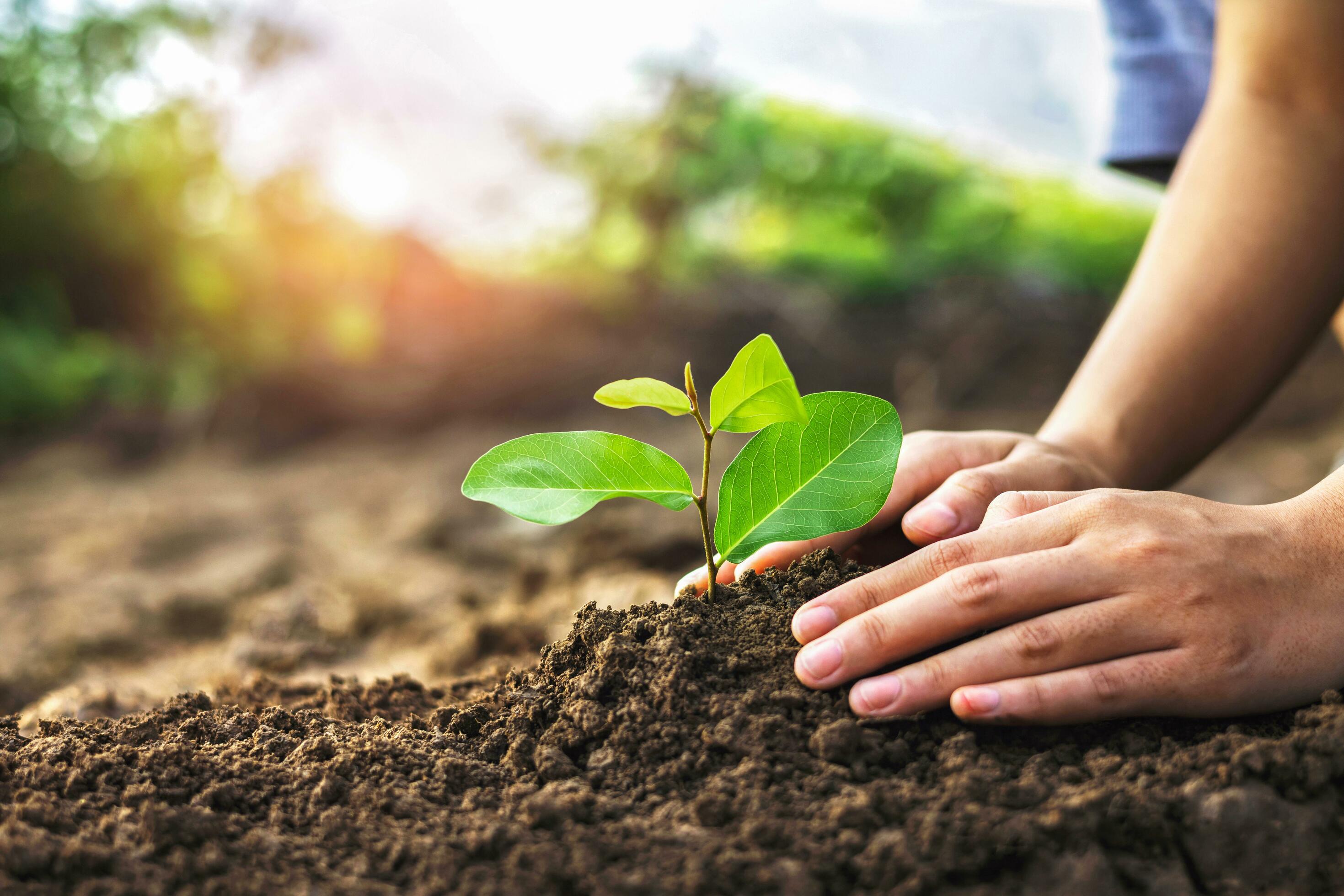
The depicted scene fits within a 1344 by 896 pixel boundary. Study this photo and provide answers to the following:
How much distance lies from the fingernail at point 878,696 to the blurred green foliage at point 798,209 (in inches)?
222

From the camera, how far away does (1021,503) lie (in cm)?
119

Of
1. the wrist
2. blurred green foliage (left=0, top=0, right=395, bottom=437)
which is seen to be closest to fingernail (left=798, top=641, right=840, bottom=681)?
the wrist

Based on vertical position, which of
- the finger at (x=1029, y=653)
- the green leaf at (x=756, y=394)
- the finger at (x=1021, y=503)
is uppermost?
the green leaf at (x=756, y=394)

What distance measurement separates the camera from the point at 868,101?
19.1 feet

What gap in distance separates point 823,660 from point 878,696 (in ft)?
0.25

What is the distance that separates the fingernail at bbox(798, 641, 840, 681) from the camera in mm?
1051

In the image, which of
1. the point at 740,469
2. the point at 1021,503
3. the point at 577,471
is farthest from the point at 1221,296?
the point at 577,471

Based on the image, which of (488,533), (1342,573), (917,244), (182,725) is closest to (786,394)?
(1342,573)

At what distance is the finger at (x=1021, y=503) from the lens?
118cm

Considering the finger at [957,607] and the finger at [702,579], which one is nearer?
the finger at [957,607]

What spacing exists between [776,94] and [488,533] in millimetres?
4903

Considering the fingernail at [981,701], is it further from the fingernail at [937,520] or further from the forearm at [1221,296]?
the forearm at [1221,296]

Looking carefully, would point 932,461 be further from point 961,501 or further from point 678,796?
point 678,796

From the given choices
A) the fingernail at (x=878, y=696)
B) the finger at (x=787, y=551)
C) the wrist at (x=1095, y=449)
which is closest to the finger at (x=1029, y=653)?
the fingernail at (x=878, y=696)
